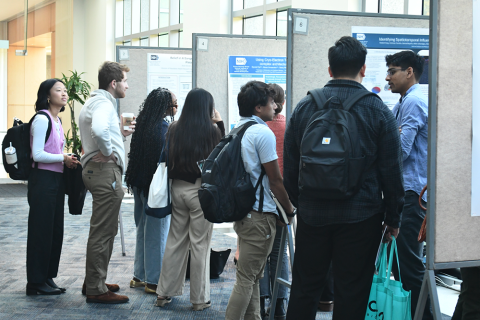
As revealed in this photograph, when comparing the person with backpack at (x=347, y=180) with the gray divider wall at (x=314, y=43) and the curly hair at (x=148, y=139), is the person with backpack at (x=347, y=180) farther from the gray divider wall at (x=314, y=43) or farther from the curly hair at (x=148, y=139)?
the curly hair at (x=148, y=139)

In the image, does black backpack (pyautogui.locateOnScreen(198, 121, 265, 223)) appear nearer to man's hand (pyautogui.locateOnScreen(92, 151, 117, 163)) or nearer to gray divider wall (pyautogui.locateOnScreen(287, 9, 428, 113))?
gray divider wall (pyautogui.locateOnScreen(287, 9, 428, 113))

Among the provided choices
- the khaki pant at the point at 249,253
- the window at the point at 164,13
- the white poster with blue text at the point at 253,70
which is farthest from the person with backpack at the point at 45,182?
the window at the point at 164,13

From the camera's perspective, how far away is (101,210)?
3.49m

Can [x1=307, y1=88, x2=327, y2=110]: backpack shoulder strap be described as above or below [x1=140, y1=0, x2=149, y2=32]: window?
below

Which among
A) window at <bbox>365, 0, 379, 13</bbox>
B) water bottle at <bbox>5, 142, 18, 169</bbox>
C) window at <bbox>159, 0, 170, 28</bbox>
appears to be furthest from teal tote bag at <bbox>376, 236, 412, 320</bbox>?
window at <bbox>159, 0, 170, 28</bbox>

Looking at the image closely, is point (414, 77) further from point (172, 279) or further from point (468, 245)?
point (172, 279)

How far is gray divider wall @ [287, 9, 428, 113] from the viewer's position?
320cm

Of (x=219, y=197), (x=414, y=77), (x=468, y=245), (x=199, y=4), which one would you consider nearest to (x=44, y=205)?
(x=219, y=197)

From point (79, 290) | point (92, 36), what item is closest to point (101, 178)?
point (79, 290)

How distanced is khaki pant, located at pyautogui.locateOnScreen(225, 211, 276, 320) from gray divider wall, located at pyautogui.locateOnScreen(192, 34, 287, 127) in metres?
2.52

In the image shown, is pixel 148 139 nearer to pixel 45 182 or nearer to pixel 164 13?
pixel 45 182

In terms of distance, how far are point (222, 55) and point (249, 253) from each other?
2.81m

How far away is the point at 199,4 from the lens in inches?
370

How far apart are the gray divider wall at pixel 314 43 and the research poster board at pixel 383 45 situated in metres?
0.06
